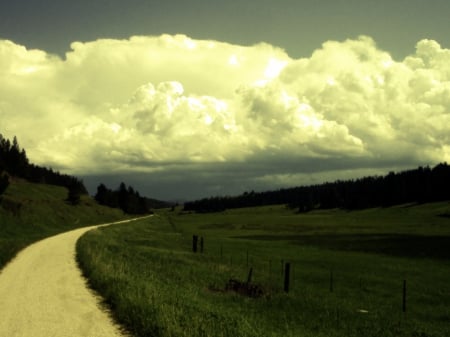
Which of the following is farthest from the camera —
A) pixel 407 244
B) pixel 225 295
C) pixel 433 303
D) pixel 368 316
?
pixel 407 244

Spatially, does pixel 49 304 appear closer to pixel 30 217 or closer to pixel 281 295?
pixel 281 295

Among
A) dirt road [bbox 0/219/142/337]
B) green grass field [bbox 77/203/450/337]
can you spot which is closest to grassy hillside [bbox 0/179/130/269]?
dirt road [bbox 0/219/142/337]

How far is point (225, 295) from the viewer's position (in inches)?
1063

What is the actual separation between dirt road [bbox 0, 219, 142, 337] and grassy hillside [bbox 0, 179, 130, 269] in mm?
4457

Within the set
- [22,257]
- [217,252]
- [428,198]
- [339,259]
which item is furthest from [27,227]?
[428,198]

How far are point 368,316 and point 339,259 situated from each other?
2894 centimetres

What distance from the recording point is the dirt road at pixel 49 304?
14422mm

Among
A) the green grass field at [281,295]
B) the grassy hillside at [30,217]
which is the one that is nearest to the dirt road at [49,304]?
the green grass field at [281,295]

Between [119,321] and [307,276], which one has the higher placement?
[119,321]

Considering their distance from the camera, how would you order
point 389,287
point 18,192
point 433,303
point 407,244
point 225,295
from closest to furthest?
point 225,295
point 433,303
point 389,287
point 407,244
point 18,192

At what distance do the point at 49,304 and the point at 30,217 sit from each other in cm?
6789

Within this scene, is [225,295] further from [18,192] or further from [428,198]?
[428,198]

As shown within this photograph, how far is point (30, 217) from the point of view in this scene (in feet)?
262

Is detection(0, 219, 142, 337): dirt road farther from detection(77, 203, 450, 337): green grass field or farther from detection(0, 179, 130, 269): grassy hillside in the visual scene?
detection(0, 179, 130, 269): grassy hillside
